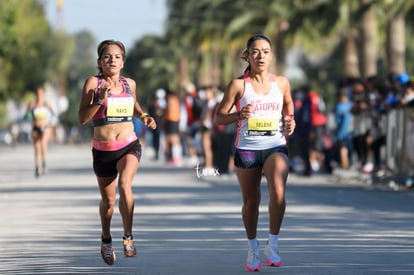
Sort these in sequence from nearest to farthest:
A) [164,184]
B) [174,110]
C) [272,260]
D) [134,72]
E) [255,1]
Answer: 1. [272,260]
2. [164,184]
3. [174,110]
4. [255,1]
5. [134,72]

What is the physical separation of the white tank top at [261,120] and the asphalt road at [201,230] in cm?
96

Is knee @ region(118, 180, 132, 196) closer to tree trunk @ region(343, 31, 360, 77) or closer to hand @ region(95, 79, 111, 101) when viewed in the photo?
hand @ region(95, 79, 111, 101)

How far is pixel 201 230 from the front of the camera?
1462 cm

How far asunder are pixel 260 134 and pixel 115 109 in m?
1.45

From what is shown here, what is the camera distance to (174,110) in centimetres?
3625

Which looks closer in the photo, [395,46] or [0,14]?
[395,46]

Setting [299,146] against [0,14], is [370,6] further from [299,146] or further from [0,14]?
[0,14]

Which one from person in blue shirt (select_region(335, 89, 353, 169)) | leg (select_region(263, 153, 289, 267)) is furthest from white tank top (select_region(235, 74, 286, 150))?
person in blue shirt (select_region(335, 89, 353, 169))

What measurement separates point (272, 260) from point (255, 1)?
48.7 m

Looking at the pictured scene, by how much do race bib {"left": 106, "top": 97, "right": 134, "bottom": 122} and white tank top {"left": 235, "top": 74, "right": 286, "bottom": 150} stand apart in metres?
1.21

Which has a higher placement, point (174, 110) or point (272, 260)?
point (272, 260)

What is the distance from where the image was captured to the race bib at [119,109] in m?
11.7

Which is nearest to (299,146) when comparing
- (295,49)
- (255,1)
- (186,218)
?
(186,218)

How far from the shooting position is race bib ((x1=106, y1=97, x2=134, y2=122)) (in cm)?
1173
